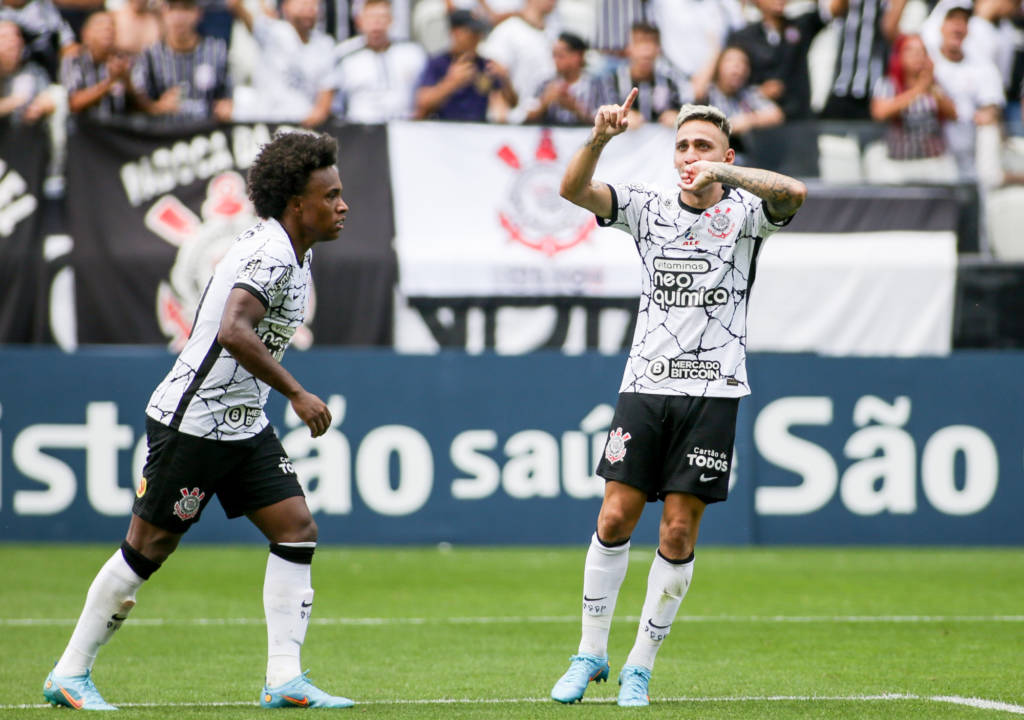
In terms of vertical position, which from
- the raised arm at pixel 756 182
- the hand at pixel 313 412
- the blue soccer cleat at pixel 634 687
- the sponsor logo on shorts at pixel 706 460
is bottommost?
the blue soccer cleat at pixel 634 687

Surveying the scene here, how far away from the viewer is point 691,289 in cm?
611

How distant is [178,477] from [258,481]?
304 mm

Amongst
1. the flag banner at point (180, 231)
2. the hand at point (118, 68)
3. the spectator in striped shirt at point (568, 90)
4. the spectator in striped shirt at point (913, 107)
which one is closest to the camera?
the flag banner at point (180, 231)

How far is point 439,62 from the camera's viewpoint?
15.4 metres

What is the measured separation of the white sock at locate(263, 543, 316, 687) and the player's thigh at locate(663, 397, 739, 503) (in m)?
1.46

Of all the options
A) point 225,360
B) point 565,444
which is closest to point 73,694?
point 225,360

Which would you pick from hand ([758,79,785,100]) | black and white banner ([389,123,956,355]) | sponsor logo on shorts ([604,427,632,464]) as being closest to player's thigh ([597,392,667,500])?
sponsor logo on shorts ([604,427,632,464])

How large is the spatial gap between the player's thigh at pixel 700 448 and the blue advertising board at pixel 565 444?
6.75 meters

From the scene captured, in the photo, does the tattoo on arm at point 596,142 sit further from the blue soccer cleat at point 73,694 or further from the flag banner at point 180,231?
the flag banner at point 180,231

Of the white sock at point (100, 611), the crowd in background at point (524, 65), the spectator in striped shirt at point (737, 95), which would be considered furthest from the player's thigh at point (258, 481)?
the spectator in striped shirt at point (737, 95)

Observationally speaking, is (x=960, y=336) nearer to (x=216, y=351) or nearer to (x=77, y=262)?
(x=77, y=262)

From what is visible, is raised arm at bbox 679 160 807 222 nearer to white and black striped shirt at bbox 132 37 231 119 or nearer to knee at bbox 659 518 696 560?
knee at bbox 659 518 696 560

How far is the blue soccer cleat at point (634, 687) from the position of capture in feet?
19.4

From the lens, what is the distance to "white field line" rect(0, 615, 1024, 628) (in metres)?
8.84
